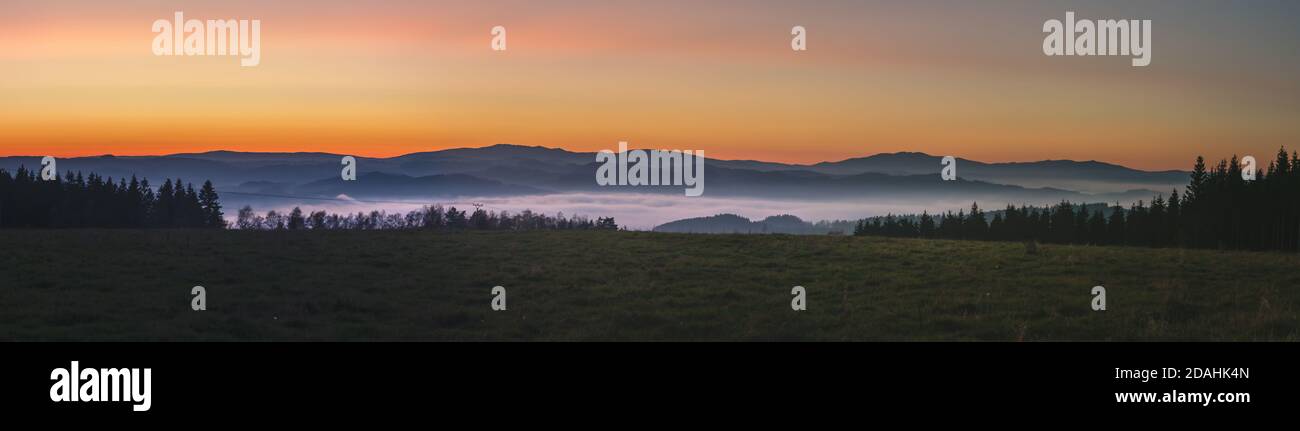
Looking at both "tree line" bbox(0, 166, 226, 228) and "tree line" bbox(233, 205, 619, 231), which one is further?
"tree line" bbox(0, 166, 226, 228)

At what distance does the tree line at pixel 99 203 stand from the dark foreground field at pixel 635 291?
1901 inches

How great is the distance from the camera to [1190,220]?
76812mm

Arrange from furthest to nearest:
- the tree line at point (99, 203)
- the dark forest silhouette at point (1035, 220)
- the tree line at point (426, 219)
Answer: the tree line at point (99, 203), the dark forest silhouette at point (1035, 220), the tree line at point (426, 219)

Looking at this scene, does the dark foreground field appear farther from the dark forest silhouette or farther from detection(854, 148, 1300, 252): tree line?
detection(854, 148, 1300, 252): tree line

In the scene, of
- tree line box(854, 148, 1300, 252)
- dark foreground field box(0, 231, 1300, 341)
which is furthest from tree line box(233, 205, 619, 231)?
tree line box(854, 148, 1300, 252)

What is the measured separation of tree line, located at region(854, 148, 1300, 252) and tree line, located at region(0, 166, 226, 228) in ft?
235

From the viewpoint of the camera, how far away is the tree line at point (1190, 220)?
230 feet

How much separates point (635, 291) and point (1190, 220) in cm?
7431

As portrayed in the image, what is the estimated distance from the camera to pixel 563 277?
25.5 metres

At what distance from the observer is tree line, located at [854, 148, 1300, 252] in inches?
2756

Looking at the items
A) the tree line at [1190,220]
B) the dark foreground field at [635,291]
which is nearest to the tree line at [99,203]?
the dark foreground field at [635,291]

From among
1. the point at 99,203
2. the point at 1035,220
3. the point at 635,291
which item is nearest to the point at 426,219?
the point at 99,203

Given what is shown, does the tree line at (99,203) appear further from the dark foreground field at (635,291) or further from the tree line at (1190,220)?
the tree line at (1190,220)
